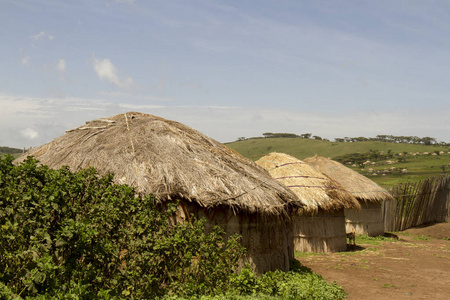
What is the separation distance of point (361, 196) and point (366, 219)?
1330 mm

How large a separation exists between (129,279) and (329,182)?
10.8 metres

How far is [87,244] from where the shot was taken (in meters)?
5.32

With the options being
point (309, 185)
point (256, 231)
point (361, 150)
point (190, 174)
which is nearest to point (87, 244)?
point (190, 174)

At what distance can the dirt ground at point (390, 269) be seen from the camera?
33.6ft

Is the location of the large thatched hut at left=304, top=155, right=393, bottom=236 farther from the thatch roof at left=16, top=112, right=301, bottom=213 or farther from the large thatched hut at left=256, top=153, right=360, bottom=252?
the thatch roof at left=16, top=112, right=301, bottom=213

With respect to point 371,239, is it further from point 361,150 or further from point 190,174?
point 361,150

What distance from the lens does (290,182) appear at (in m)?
15.7

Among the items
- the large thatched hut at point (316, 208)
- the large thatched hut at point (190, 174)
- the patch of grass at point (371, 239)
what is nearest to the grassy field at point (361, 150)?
the patch of grass at point (371, 239)

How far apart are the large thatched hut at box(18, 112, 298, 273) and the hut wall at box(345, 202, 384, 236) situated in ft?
29.2

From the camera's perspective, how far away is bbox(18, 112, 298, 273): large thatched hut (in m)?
8.98

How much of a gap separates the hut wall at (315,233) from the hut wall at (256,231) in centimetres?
468

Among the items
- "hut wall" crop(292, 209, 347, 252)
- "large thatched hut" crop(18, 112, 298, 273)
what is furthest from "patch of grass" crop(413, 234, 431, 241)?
"large thatched hut" crop(18, 112, 298, 273)

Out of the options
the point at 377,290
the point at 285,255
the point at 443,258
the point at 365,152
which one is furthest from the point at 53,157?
the point at 365,152

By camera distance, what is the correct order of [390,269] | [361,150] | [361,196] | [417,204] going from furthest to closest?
[361,150] → [417,204] → [361,196] → [390,269]
